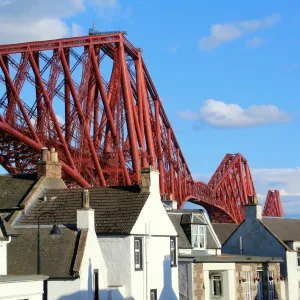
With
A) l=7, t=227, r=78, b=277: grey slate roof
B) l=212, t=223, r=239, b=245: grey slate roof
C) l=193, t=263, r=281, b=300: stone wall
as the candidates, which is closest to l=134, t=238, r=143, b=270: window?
l=7, t=227, r=78, b=277: grey slate roof

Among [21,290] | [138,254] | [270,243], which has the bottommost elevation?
[21,290]

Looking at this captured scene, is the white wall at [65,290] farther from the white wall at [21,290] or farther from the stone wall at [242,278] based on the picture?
the stone wall at [242,278]

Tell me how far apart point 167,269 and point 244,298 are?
7.93 metres

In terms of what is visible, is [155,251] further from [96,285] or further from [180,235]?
[180,235]

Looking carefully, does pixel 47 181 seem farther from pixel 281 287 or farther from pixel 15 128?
pixel 15 128

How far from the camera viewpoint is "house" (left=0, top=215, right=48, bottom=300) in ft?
110

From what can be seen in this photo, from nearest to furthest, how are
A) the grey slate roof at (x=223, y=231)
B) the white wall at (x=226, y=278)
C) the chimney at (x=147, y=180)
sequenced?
1. the chimney at (x=147, y=180)
2. the white wall at (x=226, y=278)
3. the grey slate roof at (x=223, y=231)

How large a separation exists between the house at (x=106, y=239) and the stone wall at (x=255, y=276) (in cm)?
564

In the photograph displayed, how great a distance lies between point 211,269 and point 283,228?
17.4 m

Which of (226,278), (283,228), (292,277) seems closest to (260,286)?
(226,278)

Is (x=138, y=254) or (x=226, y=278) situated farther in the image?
(x=226, y=278)

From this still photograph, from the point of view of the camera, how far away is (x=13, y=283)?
34.2 metres

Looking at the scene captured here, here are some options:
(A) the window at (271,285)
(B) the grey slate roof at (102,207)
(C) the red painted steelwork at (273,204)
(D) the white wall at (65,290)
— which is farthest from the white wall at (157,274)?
(C) the red painted steelwork at (273,204)

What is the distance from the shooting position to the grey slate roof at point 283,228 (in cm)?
6347
